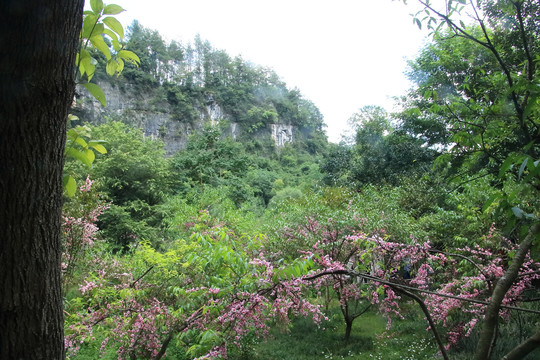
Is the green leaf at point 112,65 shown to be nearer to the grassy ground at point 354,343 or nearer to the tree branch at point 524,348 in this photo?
the tree branch at point 524,348

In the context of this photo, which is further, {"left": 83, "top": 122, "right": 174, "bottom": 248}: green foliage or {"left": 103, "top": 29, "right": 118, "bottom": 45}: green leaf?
{"left": 83, "top": 122, "right": 174, "bottom": 248}: green foliage

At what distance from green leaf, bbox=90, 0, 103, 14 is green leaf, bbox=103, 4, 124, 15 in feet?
0.05

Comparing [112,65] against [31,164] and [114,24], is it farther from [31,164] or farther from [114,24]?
[31,164]

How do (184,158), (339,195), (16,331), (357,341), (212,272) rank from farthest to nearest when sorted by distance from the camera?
(184,158), (339,195), (357,341), (212,272), (16,331)

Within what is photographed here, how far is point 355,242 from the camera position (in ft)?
10.5

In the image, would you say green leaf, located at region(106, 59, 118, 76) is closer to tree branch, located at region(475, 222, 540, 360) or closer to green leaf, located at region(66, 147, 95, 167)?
green leaf, located at region(66, 147, 95, 167)

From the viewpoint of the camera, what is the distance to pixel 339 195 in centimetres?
1189

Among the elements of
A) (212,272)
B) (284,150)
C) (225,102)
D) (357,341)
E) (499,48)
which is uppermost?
(225,102)

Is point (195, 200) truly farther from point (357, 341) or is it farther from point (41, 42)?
point (41, 42)

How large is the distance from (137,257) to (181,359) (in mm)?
2278

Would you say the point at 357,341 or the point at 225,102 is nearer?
the point at 357,341

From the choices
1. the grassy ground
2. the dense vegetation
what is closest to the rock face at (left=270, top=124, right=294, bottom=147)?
the dense vegetation

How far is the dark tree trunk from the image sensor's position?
0.69 meters

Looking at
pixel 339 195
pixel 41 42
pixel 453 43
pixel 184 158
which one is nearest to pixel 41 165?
pixel 41 42
